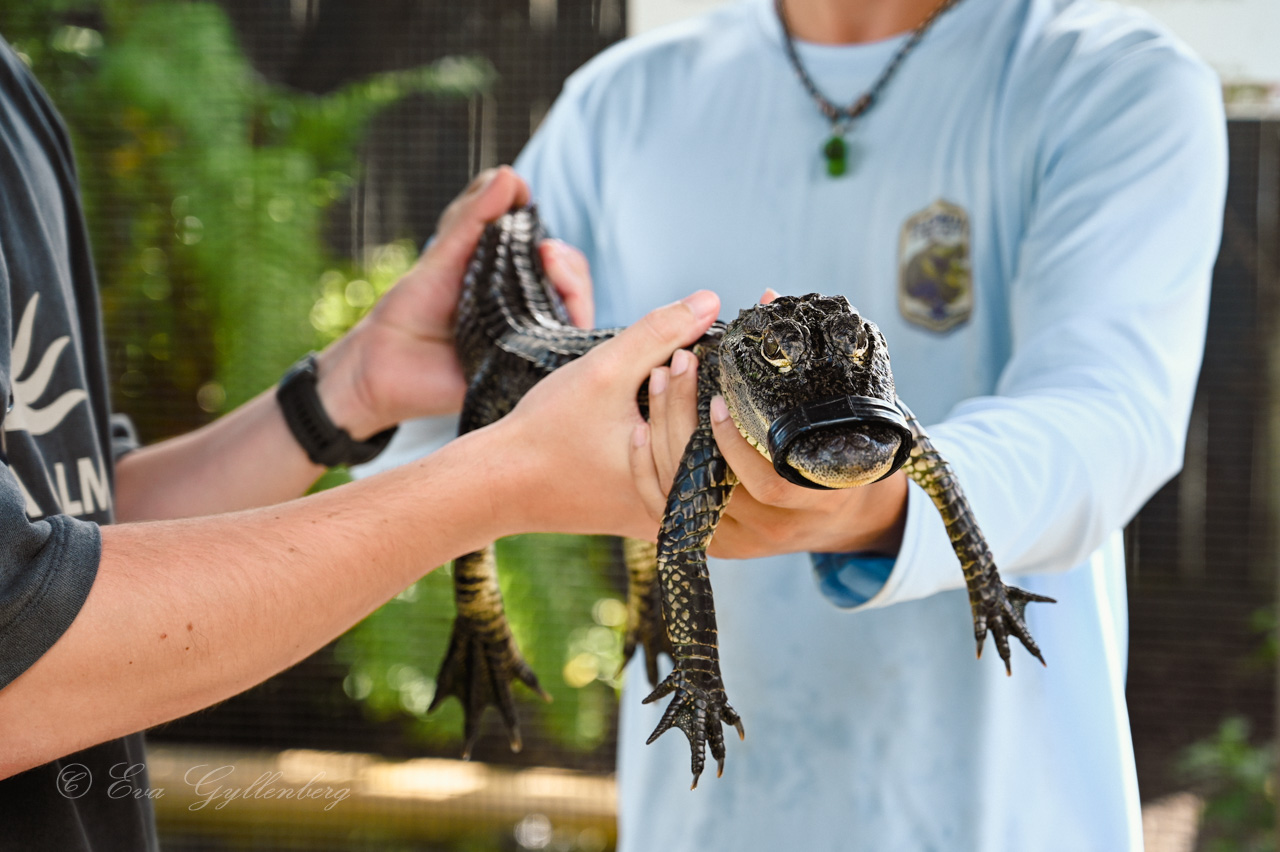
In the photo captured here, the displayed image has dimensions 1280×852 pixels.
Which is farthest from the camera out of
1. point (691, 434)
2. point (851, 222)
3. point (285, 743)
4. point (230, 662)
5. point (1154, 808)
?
point (285, 743)

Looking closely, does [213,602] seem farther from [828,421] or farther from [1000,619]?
[1000,619]

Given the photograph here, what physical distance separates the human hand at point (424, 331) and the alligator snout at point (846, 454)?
2.82 feet

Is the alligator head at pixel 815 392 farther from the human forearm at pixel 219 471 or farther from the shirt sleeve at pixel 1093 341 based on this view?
the human forearm at pixel 219 471

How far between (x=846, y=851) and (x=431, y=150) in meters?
3.13

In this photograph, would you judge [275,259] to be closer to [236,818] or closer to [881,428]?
[236,818]

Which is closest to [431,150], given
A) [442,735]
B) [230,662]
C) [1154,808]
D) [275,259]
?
[275,259]

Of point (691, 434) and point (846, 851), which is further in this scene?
point (846, 851)

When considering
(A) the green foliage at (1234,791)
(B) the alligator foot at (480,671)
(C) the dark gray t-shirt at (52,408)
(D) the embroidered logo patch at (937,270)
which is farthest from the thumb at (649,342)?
(A) the green foliage at (1234,791)

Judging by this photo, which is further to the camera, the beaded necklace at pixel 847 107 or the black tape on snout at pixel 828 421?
the beaded necklace at pixel 847 107

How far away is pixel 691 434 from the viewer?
1114 millimetres

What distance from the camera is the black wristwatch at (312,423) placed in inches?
59.2

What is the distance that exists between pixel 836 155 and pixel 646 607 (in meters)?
0.76

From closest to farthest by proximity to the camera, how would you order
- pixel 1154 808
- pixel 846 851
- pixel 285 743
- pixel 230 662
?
1. pixel 230 662
2. pixel 846 851
3. pixel 1154 808
4. pixel 285 743

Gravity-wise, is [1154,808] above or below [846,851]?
below
